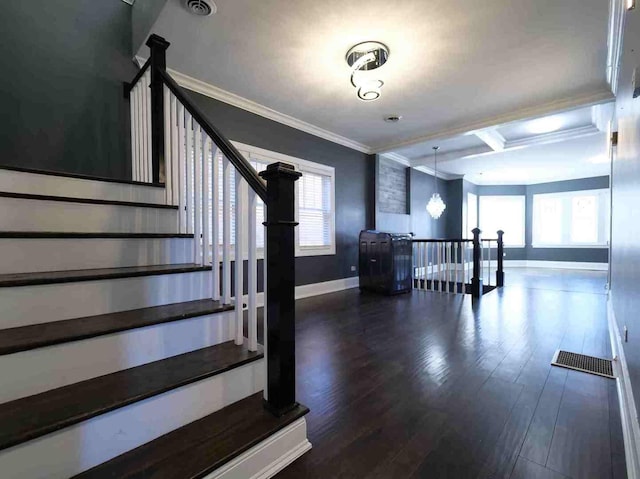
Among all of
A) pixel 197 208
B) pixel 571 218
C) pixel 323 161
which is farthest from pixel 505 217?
pixel 197 208

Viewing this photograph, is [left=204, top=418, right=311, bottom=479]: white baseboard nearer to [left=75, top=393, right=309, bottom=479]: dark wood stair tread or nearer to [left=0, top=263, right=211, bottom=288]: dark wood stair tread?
[left=75, top=393, right=309, bottom=479]: dark wood stair tread

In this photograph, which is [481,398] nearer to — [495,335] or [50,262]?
[495,335]

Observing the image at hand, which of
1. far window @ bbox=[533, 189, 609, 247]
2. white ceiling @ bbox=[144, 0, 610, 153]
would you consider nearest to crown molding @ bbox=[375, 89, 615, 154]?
white ceiling @ bbox=[144, 0, 610, 153]

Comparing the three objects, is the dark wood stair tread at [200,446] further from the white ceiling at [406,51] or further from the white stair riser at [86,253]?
the white ceiling at [406,51]

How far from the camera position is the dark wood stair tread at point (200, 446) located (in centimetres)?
95

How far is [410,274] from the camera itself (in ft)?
16.6

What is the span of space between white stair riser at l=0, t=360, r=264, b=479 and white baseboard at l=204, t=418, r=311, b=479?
10.7 inches

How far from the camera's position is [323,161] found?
4980mm

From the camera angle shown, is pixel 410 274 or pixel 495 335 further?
pixel 410 274

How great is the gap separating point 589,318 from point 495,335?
5.00ft

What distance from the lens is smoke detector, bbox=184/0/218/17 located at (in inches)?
89.4

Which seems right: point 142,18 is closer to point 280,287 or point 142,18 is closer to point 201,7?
point 201,7

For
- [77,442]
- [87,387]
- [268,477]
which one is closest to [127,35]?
[87,387]

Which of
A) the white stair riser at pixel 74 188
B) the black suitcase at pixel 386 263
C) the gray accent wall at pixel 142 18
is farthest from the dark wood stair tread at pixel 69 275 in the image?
the black suitcase at pixel 386 263
